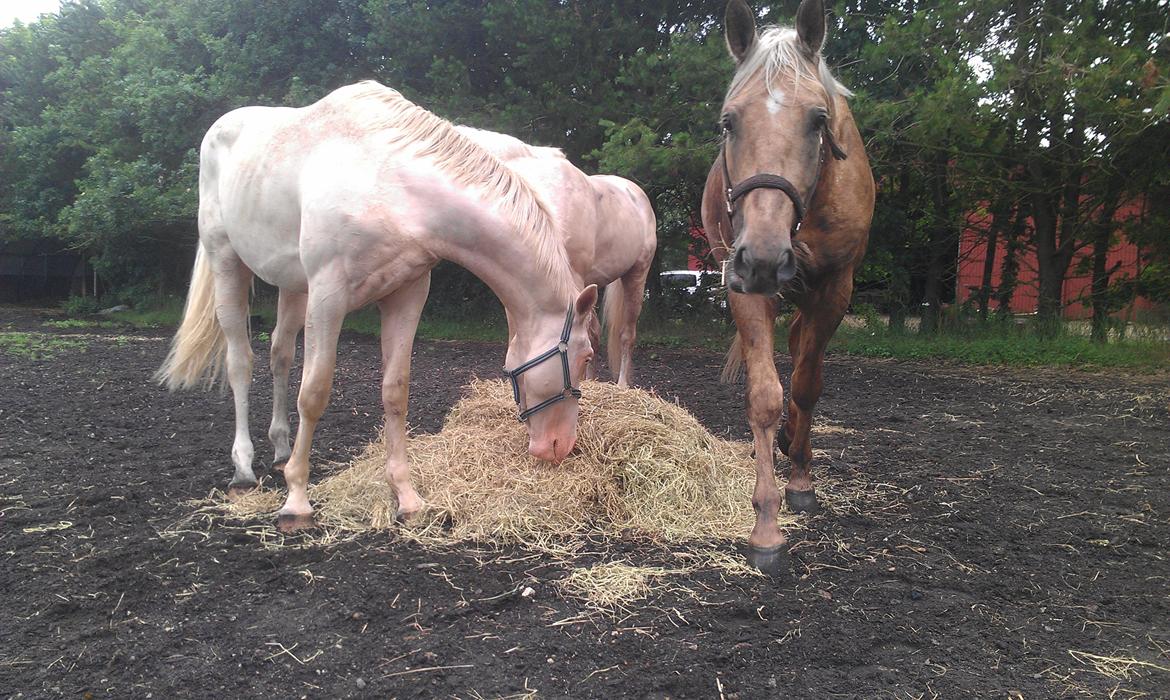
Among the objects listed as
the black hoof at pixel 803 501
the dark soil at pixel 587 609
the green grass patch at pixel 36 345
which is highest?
the green grass patch at pixel 36 345

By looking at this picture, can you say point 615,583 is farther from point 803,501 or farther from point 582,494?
point 803,501

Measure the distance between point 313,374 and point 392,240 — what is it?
27.8 inches

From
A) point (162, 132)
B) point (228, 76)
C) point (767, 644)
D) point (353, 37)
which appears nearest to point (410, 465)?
point (767, 644)

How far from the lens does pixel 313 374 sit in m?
3.13

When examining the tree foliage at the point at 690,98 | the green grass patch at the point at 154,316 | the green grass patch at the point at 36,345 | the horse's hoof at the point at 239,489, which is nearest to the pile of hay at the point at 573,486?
the horse's hoof at the point at 239,489

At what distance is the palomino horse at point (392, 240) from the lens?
300 cm

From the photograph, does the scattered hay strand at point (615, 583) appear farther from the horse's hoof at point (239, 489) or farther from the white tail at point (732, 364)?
the white tail at point (732, 364)

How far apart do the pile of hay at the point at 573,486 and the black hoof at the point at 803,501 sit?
0.48 feet

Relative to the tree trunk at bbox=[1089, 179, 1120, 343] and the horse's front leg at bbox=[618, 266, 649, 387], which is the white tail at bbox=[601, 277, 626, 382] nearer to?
the horse's front leg at bbox=[618, 266, 649, 387]

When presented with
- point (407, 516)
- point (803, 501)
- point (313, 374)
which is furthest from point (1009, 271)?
point (313, 374)

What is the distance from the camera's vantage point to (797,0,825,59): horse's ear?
8.66ft

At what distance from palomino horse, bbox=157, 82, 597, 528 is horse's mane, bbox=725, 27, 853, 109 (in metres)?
1.09

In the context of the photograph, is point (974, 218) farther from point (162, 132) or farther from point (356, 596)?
point (162, 132)

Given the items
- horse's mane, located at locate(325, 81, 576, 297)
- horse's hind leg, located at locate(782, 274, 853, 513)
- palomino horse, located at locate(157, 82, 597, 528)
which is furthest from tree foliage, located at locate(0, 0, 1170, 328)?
palomino horse, located at locate(157, 82, 597, 528)
